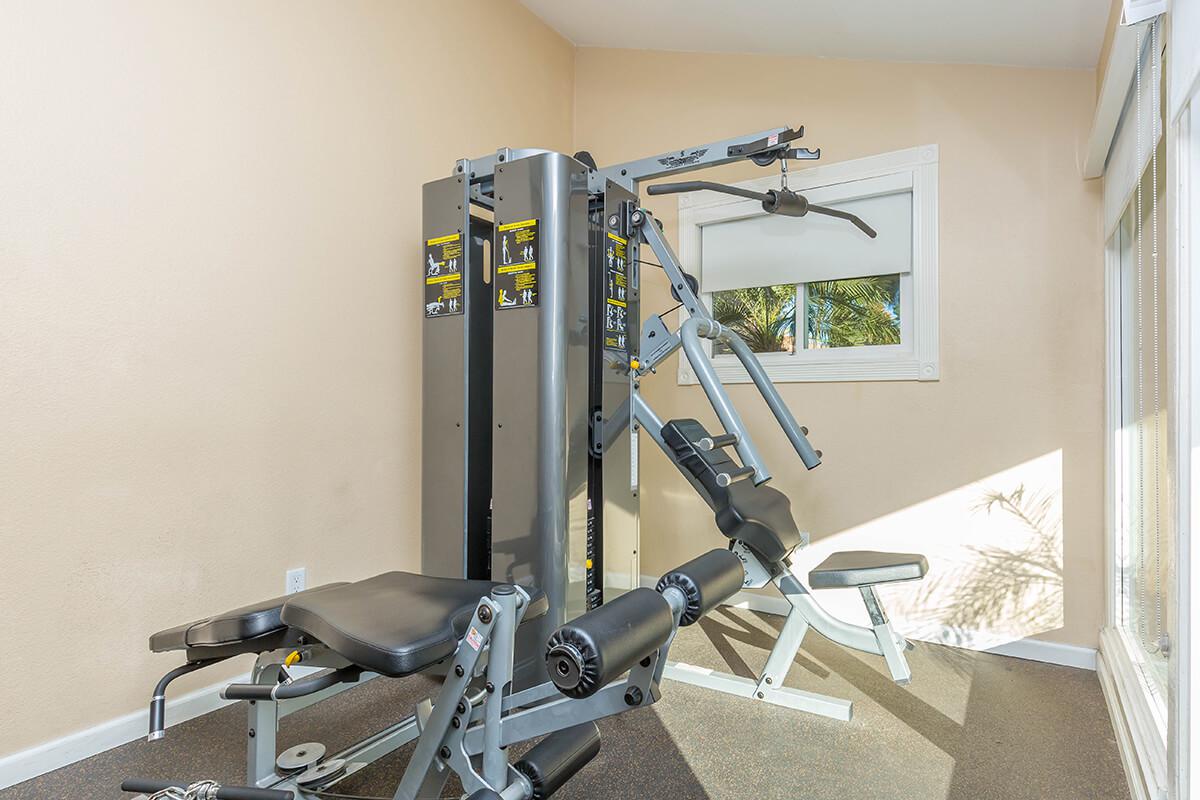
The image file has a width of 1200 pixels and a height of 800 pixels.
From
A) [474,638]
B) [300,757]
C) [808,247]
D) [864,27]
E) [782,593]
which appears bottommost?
[300,757]

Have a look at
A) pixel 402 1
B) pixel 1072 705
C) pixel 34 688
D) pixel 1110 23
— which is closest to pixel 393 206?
pixel 402 1

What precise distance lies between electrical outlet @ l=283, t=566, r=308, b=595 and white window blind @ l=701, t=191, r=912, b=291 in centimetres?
230

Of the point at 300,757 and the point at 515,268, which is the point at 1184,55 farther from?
the point at 300,757

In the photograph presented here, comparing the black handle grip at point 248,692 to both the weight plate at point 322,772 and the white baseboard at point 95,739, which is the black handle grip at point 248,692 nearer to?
the weight plate at point 322,772

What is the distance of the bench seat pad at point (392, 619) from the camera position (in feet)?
4.10

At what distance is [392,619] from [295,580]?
1.31 metres

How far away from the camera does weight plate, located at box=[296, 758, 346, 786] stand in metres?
1.62

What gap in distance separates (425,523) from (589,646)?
164 centimetres

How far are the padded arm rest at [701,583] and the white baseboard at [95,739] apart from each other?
182 cm

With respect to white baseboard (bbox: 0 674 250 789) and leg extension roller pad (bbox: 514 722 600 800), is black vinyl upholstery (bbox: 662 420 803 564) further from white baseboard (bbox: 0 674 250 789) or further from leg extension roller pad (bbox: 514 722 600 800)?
white baseboard (bbox: 0 674 250 789)

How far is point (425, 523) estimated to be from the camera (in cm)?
250

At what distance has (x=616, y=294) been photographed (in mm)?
2533

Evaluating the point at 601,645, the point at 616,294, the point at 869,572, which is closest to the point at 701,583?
the point at 601,645

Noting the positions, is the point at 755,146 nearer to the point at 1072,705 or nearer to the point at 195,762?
the point at 1072,705
